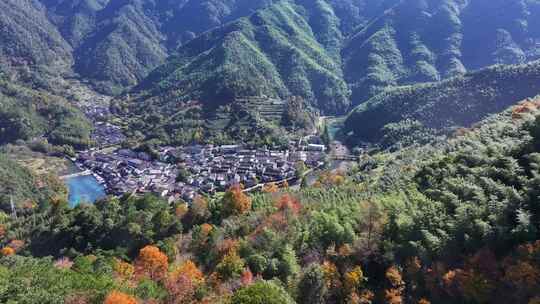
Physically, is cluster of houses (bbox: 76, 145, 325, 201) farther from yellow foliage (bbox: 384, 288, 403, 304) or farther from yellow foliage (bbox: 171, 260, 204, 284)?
yellow foliage (bbox: 384, 288, 403, 304)

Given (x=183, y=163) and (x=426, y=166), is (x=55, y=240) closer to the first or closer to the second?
(x=426, y=166)

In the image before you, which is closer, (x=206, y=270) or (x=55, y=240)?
(x=206, y=270)

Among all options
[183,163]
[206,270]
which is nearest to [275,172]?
[183,163]

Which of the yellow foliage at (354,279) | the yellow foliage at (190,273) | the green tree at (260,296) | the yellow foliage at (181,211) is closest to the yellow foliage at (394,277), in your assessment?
the yellow foliage at (354,279)

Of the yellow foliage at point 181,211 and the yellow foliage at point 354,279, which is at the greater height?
the yellow foliage at point 181,211

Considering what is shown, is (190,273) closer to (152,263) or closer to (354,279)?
(152,263)

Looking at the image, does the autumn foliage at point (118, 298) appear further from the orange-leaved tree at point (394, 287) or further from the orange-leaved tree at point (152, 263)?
the orange-leaved tree at point (394, 287)
